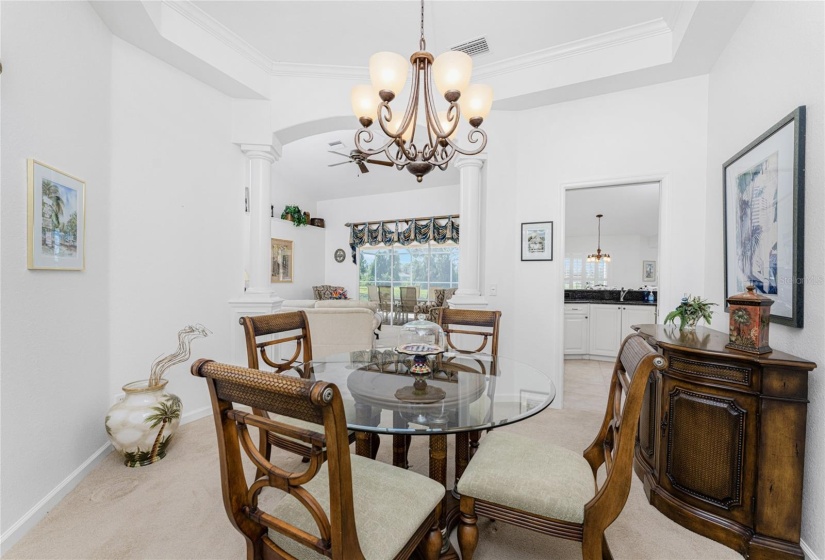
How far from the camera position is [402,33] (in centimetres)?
278

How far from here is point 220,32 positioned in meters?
2.80

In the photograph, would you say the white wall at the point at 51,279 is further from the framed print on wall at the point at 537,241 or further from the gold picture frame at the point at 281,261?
the gold picture frame at the point at 281,261

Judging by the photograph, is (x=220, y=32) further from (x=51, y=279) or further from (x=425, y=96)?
(x=51, y=279)

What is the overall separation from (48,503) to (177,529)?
75 centimetres

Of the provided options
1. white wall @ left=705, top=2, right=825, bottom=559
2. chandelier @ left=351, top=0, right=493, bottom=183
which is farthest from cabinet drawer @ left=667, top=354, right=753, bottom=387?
chandelier @ left=351, top=0, right=493, bottom=183

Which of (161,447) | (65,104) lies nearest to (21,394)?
(161,447)

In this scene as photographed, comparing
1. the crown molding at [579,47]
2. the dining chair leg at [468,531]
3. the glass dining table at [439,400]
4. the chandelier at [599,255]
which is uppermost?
the crown molding at [579,47]

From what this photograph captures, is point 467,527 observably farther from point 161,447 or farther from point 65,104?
point 65,104

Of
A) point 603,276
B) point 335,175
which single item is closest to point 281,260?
point 335,175

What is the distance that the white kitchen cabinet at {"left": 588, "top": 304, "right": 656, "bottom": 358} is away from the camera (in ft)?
16.2

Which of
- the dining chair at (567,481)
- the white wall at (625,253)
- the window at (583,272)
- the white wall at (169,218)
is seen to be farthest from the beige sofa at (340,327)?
the white wall at (625,253)

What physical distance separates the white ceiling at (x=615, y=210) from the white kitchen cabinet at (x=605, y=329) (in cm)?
184

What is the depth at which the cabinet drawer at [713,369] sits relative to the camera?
1.61 m

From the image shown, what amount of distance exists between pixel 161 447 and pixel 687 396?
3068mm
